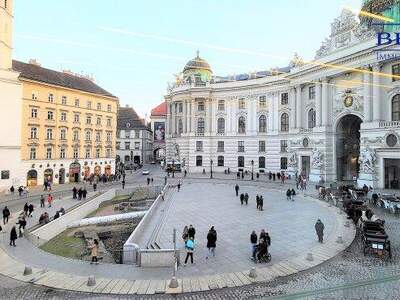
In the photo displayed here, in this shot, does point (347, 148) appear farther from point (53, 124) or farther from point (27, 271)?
point (27, 271)

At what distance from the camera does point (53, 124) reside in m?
48.0

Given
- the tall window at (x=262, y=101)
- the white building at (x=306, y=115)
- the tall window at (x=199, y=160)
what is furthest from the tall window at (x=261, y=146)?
the tall window at (x=199, y=160)

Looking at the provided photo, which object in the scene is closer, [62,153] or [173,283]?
[173,283]

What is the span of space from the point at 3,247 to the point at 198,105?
52864mm

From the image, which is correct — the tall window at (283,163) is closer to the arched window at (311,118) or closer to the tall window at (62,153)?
the arched window at (311,118)

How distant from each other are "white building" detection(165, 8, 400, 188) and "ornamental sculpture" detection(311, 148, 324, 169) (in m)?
0.15

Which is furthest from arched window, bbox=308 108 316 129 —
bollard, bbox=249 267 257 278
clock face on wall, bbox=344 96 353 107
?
bollard, bbox=249 267 257 278

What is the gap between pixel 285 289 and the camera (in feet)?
39.0

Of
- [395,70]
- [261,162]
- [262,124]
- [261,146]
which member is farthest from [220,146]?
[395,70]

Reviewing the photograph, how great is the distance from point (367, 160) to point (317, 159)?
833cm

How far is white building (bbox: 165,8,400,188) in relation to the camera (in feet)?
131

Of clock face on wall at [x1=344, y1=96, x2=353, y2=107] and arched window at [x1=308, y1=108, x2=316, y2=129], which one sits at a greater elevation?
clock face on wall at [x1=344, y1=96, x2=353, y2=107]

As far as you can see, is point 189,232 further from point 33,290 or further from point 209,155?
point 209,155

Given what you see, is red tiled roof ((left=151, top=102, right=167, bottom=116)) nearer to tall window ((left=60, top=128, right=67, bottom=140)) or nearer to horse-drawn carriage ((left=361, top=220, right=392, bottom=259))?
tall window ((left=60, top=128, right=67, bottom=140))
